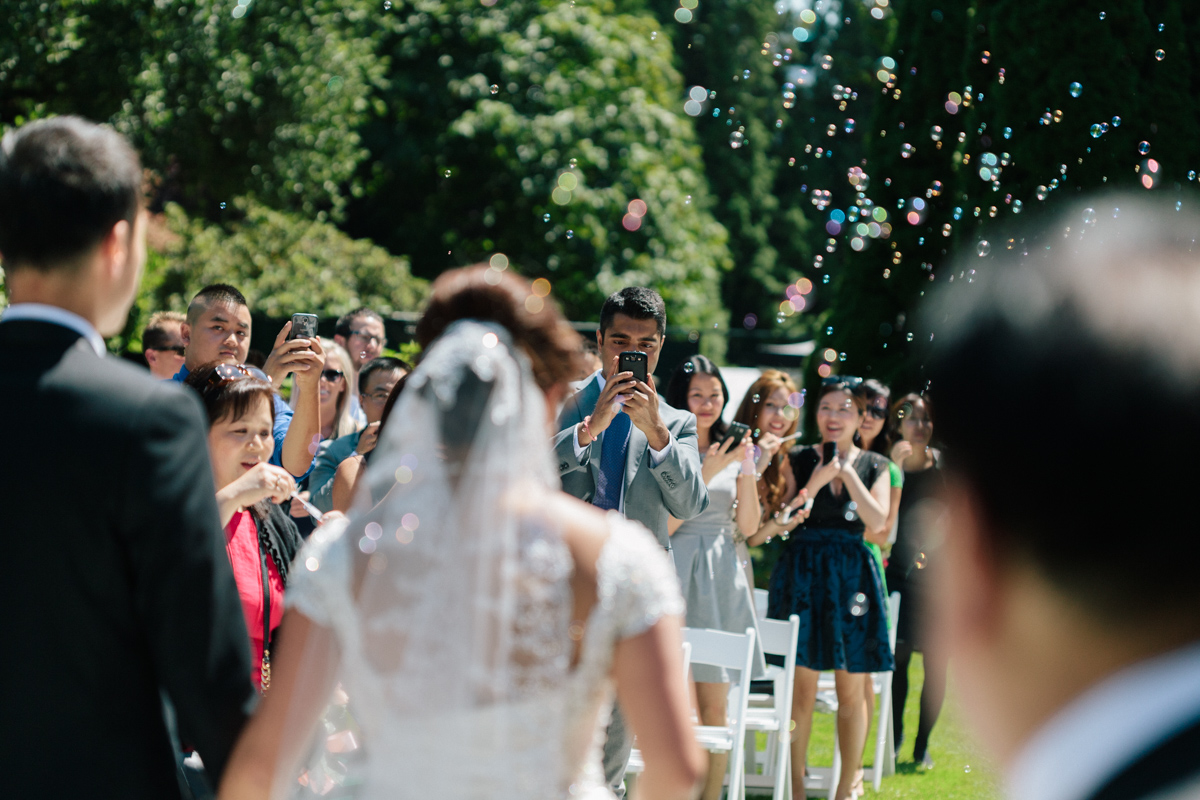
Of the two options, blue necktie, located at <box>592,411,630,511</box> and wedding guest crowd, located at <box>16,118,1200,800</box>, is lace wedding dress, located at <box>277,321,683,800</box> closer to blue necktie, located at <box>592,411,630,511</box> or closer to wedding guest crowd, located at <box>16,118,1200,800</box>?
wedding guest crowd, located at <box>16,118,1200,800</box>

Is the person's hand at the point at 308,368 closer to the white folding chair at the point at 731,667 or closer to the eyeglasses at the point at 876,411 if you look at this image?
the white folding chair at the point at 731,667

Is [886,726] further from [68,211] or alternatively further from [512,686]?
[68,211]

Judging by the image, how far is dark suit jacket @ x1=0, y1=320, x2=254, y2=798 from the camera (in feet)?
5.72

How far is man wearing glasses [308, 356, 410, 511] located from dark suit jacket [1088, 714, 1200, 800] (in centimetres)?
417

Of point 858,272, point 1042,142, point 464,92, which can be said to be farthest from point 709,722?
point 464,92

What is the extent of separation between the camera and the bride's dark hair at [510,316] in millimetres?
2016

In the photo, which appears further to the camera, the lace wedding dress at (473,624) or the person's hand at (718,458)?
the person's hand at (718,458)

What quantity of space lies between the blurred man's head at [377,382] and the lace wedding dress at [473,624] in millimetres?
3438

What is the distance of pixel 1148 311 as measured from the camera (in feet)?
2.61

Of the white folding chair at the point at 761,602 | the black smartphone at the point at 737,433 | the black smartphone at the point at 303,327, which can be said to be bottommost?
the white folding chair at the point at 761,602

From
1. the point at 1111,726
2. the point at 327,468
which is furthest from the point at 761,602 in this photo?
the point at 1111,726

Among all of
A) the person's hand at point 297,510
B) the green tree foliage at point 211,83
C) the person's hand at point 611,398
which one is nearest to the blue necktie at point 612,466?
the person's hand at point 611,398

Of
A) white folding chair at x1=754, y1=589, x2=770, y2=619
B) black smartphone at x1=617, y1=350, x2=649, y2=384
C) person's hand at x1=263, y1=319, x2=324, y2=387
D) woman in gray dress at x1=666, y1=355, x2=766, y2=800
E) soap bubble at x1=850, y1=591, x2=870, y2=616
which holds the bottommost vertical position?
white folding chair at x1=754, y1=589, x2=770, y2=619

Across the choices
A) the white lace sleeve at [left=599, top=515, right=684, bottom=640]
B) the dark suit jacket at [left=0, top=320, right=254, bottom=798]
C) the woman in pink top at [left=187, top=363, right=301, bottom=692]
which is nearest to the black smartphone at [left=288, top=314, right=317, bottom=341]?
the woman in pink top at [left=187, top=363, right=301, bottom=692]
